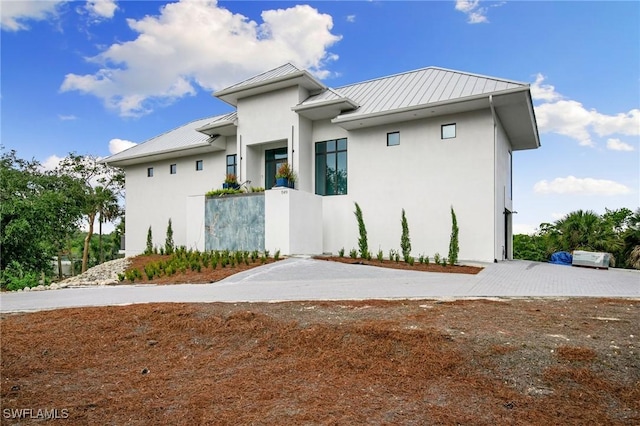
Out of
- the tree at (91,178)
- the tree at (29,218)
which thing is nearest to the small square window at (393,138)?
the tree at (29,218)

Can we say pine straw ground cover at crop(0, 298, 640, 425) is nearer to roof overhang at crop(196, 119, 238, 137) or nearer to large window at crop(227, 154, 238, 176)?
roof overhang at crop(196, 119, 238, 137)

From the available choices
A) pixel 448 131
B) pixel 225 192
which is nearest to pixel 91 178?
pixel 225 192

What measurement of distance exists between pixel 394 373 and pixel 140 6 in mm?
10669

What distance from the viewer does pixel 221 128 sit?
19312 millimetres

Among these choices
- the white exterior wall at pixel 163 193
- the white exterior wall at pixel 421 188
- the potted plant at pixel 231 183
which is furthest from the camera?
the white exterior wall at pixel 163 193

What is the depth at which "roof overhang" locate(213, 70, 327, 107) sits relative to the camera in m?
16.9

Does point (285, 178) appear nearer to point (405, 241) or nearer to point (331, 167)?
point (331, 167)

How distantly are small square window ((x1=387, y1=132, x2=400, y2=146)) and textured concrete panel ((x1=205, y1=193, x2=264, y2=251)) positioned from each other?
544 centimetres

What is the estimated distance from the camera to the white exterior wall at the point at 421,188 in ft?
48.0

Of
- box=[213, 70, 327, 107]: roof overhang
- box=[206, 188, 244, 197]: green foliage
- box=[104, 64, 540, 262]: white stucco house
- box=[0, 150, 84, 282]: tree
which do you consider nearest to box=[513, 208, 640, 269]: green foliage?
box=[104, 64, 540, 262]: white stucco house

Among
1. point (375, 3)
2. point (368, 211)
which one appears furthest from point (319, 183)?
point (375, 3)

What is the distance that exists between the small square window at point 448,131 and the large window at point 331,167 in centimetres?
408

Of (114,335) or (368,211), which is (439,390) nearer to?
(114,335)

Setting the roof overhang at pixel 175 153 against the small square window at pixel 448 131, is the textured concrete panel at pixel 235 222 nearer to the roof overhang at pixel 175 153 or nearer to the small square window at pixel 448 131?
the roof overhang at pixel 175 153
